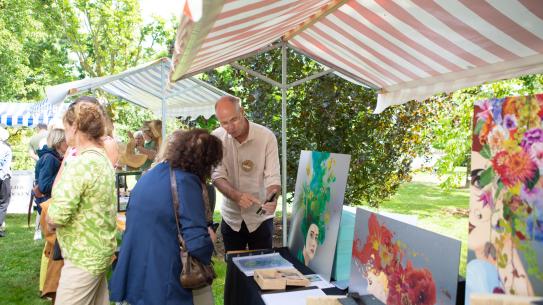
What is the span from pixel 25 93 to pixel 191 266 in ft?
61.8

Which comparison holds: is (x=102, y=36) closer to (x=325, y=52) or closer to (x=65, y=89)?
(x=65, y=89)

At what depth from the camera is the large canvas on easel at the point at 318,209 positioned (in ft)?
6.82

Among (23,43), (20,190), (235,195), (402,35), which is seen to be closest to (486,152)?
(402,35)

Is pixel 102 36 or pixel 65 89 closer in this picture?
pixel 65 89

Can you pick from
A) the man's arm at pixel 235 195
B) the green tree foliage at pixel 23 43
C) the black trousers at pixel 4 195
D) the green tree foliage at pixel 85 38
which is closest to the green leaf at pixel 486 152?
the man's arm at pixel 235 195

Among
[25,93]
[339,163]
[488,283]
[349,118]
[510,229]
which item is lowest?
[488,283]

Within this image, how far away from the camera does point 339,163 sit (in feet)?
6.97

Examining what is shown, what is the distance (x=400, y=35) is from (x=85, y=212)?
71.5 inches

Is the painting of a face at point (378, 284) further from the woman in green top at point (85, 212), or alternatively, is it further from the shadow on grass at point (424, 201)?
the shadow on grass at point (424, 201)

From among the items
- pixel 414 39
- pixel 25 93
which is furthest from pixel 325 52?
pixel 25 93

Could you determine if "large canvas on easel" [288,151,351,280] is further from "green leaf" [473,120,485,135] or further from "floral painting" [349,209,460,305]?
"green leaf" [473,120,485,135]

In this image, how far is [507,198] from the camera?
1088 millimetres

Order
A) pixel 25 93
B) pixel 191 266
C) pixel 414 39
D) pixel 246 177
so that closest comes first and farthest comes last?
pixel 191 266 < pixel 414 39 < pixel 246 177 < pixel 25 93

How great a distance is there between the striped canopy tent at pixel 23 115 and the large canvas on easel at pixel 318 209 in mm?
8409
